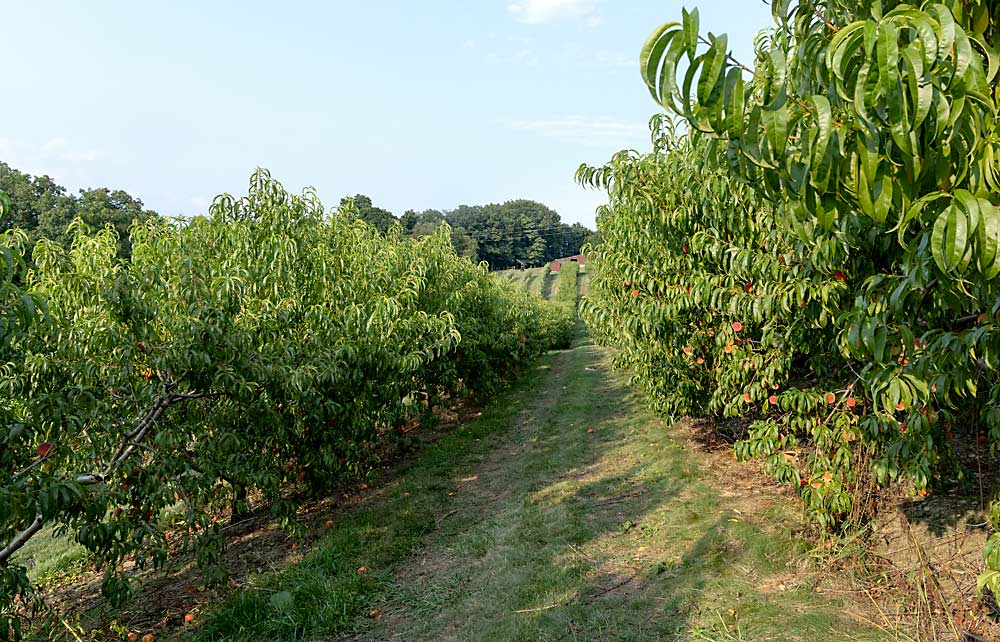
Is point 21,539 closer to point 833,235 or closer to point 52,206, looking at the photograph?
point 833,235

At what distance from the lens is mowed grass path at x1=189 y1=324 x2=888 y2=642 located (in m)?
3.88

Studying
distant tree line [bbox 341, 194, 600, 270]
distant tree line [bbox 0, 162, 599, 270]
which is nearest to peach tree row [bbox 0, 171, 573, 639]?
distant tree line [bbox 0, 162, 599, 270]

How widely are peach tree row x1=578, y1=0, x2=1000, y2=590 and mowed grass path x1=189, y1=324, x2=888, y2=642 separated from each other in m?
0.83

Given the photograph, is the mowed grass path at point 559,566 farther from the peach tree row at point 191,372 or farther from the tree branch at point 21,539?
the tree branch at point 21,539

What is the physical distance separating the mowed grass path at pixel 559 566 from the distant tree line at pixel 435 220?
2763 cm

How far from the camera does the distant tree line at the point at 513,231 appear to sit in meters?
92.6

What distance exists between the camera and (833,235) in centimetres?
314

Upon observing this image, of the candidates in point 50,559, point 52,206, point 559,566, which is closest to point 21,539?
point 559,566

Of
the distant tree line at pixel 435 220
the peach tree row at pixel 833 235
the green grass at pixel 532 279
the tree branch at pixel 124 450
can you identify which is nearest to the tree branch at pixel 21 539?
the tree branch at pixel 124 450

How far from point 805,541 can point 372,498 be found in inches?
191

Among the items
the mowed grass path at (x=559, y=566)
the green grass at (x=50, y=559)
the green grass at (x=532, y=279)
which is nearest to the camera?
the mowed grass path at (x=559, y=566)

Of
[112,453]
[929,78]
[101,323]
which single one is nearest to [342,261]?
[101,323]

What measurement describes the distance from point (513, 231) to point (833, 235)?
329 feet

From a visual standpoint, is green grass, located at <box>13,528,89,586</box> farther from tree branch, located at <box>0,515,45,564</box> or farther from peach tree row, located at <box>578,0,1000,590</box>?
peach tree row, located at <box>578,0,1000,590</box>
